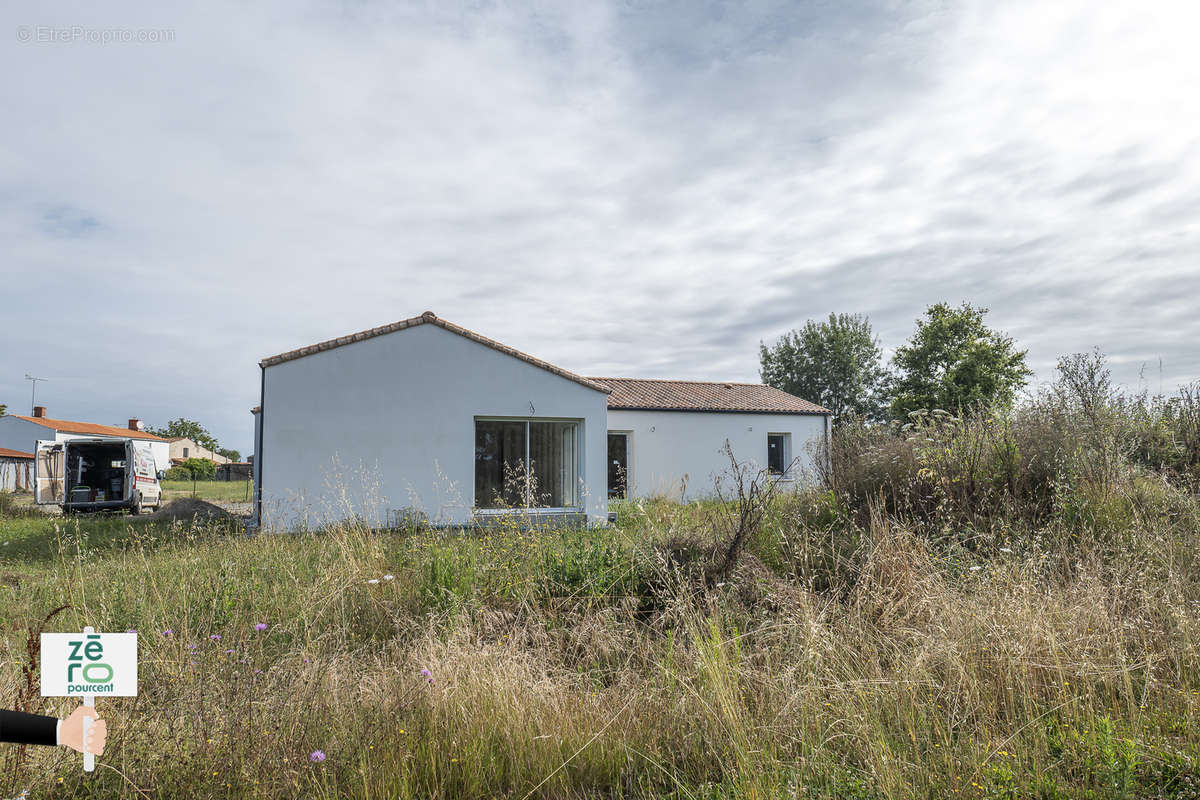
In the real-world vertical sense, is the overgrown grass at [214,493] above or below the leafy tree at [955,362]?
below

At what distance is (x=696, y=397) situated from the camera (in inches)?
961

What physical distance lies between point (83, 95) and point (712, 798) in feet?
25.5

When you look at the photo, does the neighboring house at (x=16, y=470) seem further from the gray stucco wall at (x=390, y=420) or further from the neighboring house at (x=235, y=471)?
the gray stucco wall at (x=390, y=420)

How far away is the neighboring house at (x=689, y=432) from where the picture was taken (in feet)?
72.3

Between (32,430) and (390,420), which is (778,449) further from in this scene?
(32,430)

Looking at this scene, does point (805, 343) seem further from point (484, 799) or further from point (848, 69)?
point (484, 799)

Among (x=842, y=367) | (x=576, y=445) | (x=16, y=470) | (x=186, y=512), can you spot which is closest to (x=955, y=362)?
(x=842, y=367)

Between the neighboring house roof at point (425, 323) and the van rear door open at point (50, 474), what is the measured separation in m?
10.9

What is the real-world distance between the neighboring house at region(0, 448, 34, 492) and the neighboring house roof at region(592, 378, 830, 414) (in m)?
30.7

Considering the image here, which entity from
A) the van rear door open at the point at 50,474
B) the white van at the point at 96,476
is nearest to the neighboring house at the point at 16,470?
the van rear door open at the point at 50,474

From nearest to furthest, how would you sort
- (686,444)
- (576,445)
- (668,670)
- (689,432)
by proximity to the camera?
(668,670), (576,445), (686,444), (689,432)

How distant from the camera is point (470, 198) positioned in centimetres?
902

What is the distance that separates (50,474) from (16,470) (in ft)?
64.2

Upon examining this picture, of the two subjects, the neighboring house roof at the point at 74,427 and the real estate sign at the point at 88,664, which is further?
the neighboring house roof at the point at 74,427
